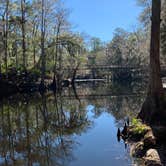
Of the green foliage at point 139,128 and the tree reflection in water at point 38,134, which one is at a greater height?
the green foliage at point 139,128

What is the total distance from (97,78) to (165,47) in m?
61.4

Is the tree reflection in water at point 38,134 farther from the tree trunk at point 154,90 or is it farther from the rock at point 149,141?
the tree trunk at point 154,90

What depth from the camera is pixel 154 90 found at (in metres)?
14.1

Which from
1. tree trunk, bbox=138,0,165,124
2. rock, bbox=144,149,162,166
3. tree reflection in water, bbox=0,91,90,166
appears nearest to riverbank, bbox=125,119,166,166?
rock, bbox=144,149,162,166

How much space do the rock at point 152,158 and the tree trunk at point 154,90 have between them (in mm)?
3559

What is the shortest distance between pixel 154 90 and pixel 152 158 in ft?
16.7

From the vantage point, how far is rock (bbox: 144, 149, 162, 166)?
9.12 metres

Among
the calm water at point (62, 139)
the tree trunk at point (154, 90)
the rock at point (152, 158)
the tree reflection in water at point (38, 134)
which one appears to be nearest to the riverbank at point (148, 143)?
the rock at point (152, 158)

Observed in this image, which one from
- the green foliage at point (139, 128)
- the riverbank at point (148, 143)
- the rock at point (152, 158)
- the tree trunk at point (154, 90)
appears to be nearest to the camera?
the rock at point (152, 158)

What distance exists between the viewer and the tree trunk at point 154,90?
1365 centimetres

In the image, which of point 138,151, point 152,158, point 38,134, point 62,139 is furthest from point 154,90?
point 38,134

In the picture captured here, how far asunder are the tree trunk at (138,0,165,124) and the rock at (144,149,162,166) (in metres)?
3.56

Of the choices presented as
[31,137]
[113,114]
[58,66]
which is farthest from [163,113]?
[58,66]

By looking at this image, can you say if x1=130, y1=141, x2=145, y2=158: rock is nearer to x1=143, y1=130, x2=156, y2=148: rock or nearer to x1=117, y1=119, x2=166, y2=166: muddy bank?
x1=117, y1=119, x2=166, y2=166: muddy bank
